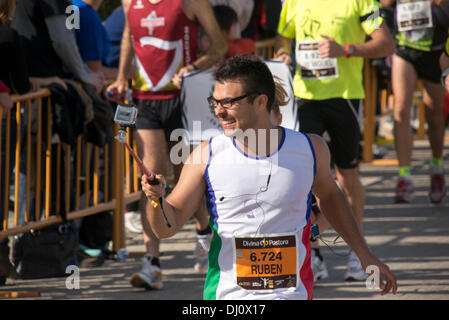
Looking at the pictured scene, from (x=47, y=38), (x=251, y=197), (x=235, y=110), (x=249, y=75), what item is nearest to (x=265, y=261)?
(x=251, y=197)

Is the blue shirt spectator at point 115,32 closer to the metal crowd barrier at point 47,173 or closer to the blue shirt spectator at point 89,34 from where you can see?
the blue shirt spectator at point 89,34

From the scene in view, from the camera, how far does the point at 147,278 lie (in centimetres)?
697

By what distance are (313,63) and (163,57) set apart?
1.12 metres

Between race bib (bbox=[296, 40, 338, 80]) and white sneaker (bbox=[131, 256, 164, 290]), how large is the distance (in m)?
1.75

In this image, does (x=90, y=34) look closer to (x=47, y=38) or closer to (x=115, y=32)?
(x=47, y=38)

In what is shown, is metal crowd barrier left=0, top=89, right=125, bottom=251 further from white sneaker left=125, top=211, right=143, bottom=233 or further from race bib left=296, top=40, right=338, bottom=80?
race bib left=296, top=40, right=338, bottom=80

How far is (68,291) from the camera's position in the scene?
691 cm

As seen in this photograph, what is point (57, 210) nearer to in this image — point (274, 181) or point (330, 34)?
point (330, 34)

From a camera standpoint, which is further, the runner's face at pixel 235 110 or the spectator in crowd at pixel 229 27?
the spectator in crowd at pixel 229 27

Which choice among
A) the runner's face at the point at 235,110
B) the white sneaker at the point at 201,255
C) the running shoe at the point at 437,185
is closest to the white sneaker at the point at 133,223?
the white sneaker at the point at 201,255

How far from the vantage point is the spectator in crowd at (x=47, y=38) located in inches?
295

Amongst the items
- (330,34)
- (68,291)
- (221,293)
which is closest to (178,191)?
(221,293)

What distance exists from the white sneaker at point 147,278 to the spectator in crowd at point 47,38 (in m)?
1.61

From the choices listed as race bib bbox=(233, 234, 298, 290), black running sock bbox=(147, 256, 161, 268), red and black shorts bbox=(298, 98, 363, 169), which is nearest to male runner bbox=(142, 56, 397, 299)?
race bib bbox=(233, 234, 298, 290)
